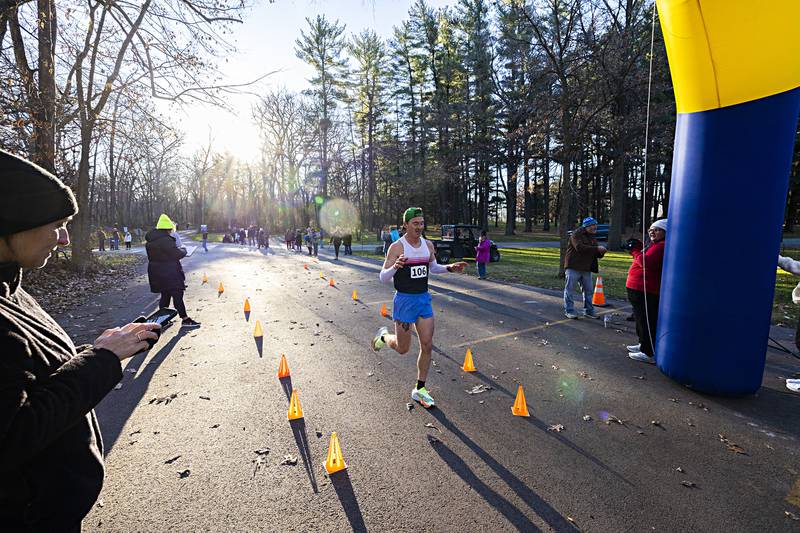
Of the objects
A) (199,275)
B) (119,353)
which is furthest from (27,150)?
(119,353)

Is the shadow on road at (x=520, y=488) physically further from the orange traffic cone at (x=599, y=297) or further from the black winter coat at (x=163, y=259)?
the orange traffic cone at (x=599, y=297)

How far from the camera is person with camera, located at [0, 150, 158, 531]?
1.18 metres

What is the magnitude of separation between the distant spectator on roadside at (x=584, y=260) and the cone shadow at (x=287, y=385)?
602cm

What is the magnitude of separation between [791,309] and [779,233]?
6.35 m

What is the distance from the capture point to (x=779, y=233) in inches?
166

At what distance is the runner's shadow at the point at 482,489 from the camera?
2611 millimetres

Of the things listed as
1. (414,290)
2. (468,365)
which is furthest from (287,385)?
(468,365)

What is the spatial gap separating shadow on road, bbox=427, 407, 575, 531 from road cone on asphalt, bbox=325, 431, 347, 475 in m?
0.87

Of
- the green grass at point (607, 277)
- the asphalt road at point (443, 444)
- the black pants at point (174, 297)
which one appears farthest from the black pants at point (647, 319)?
the black pants at point (174, 297)

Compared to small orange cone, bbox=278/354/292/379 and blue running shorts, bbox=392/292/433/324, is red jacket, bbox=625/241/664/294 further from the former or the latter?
small orange cone, bbox=278/354/292/379

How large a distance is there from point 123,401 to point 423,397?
3452mm

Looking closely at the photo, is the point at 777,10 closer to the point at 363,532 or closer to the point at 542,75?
the point at 363,532

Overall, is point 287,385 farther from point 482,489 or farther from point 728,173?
point 728,173

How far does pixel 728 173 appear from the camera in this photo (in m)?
4.15
